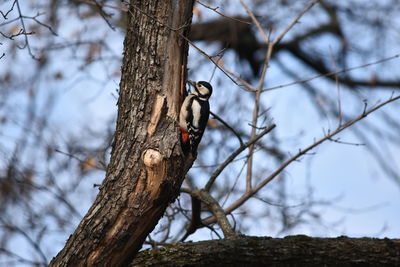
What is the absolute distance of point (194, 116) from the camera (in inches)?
159

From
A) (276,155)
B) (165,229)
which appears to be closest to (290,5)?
(276,155)

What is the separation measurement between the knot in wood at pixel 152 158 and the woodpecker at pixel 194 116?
265 mm

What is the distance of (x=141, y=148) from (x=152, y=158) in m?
0.13

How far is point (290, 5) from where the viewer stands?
7555mm

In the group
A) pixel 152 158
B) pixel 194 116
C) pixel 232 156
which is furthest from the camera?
pixel 232 156

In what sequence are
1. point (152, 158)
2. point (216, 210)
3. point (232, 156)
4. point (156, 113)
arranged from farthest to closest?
point (232, 156)
point (216, 210)
point (156, 113)
point (152, 158)

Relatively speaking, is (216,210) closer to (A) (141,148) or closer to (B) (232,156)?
(B) (232,156)

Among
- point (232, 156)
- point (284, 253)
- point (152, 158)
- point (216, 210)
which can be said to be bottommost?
point (284, 253)

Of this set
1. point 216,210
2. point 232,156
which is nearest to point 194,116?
point 232,156

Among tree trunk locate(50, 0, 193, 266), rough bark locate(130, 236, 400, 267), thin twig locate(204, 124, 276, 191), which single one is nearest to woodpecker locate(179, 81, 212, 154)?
tree trunk locate(50, 0, 193, 266)

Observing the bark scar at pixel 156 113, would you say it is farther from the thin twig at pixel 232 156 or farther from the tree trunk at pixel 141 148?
the thin twig at pixel 232 156

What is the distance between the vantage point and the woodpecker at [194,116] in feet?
11.8

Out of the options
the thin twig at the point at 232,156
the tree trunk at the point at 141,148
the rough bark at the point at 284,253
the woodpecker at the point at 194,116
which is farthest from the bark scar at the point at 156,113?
the thin twig at the point at 232,156

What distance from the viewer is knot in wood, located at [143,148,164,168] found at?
10.5 feet
